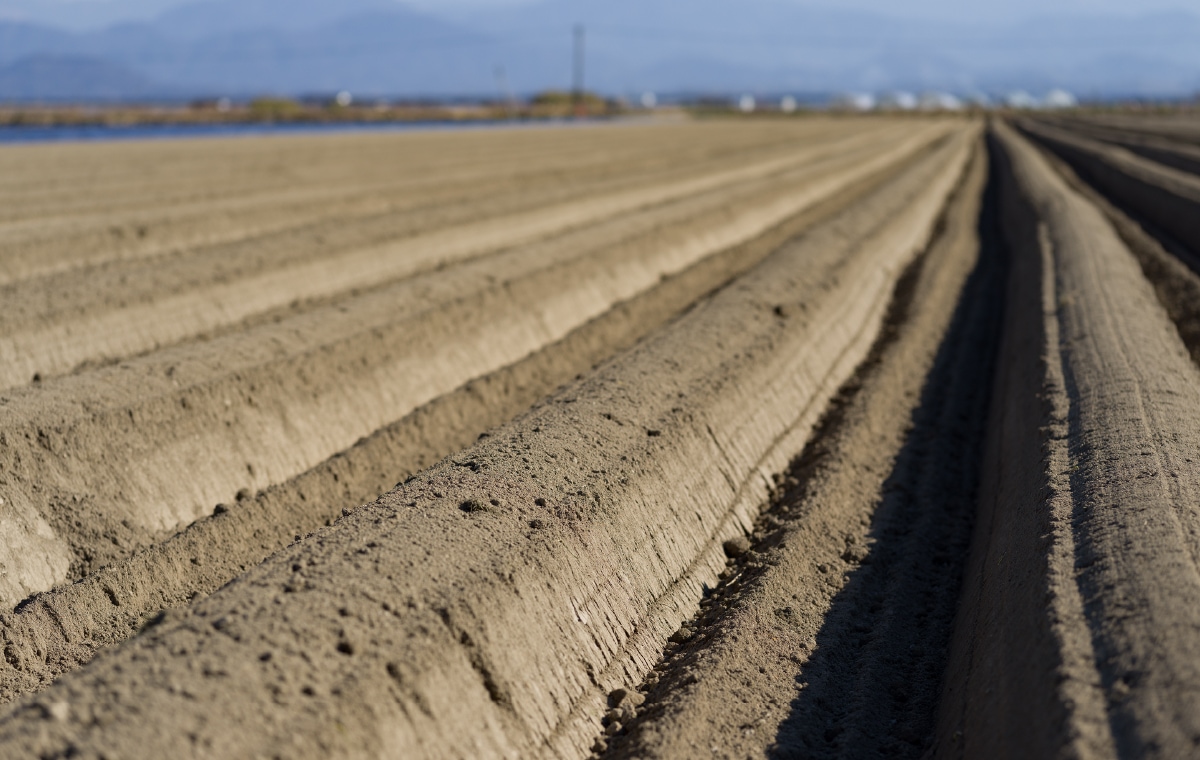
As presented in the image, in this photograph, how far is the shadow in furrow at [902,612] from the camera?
4086 mm

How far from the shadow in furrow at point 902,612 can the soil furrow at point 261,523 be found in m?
2.95

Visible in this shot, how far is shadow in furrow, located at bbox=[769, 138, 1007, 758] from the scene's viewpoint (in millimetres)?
4086

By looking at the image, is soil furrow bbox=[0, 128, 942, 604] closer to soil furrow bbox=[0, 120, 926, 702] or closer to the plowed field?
the plowed field

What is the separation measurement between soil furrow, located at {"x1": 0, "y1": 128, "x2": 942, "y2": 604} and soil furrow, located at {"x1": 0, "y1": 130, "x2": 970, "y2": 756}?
1.94 m

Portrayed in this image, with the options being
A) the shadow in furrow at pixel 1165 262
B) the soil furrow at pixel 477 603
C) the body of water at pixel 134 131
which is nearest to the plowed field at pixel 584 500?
the soil furrow at pixel 477 603

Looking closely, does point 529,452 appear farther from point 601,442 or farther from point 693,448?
point 693,448

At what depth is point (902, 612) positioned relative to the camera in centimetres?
506

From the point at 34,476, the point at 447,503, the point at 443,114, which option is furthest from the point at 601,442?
the point at 443,114

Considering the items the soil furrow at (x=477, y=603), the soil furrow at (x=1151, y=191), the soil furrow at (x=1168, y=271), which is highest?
the soil furrow at (x=1151, y=191)

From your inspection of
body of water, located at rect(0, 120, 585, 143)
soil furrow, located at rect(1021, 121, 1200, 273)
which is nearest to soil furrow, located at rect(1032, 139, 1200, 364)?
soil furrow, located at rect(1021, 121, 1200, 273)

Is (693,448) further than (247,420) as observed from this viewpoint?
No

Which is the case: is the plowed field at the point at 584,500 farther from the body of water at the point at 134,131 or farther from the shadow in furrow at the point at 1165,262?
the body of water at the point at 134,131

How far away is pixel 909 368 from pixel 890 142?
3404cm

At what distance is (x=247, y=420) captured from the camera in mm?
7082
